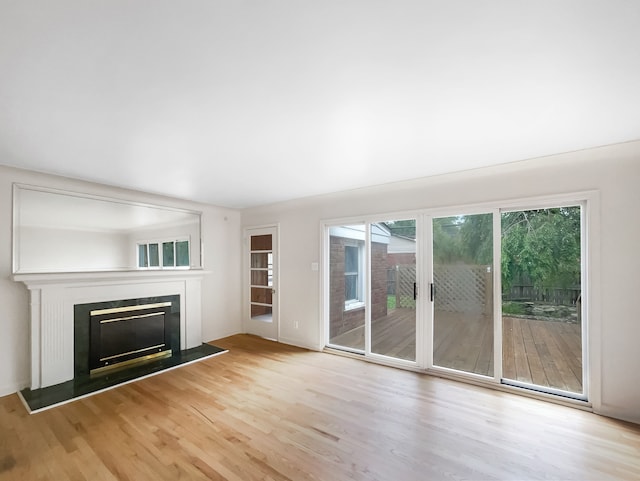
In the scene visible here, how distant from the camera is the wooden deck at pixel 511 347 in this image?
2.97 meters

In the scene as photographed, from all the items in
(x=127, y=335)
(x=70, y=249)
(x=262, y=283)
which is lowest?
(x=127, y=335)

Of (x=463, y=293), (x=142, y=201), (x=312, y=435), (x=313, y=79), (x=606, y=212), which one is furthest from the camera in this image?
(x=142, y=201)

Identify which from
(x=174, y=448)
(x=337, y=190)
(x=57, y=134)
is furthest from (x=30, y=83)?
(x=337, y=190)

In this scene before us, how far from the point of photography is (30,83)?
161 centimetres

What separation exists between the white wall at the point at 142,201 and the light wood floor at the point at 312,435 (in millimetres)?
447

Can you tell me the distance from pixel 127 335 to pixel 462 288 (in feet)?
14.8

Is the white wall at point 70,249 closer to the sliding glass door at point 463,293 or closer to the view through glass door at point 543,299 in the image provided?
the sliding glass door at point 463,293

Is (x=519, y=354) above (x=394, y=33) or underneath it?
underneath

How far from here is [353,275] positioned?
4543mm

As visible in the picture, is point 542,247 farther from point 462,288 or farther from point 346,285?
point 346,285

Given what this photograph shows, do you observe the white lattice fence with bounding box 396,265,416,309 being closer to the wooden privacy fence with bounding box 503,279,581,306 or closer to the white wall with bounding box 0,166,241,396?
the wooden privacy fence with bounding box 503,279,581,306

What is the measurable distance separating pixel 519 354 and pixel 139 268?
16.6 feet

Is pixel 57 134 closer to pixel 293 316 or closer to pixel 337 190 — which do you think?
pixel 337 190

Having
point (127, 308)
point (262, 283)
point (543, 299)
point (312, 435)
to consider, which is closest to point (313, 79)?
point (312, 435)
